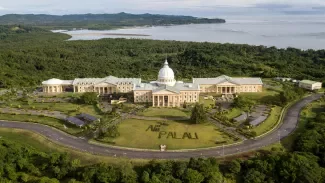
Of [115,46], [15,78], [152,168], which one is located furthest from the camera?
[115,46]

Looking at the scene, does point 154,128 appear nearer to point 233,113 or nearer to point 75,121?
point 75,121

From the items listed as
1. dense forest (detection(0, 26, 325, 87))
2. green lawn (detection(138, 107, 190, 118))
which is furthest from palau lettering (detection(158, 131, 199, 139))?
dense forest (detection(0, 26, 325, 87))

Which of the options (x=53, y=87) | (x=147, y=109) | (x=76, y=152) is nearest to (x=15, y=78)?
(x=53, y=87)

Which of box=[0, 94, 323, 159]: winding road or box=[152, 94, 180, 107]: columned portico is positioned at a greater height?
box=[152, 94, 180, 107]: columned portico

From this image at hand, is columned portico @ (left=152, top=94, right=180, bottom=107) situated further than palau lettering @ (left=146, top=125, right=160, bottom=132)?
Yes

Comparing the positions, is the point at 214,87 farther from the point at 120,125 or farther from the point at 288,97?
the point at 120,125

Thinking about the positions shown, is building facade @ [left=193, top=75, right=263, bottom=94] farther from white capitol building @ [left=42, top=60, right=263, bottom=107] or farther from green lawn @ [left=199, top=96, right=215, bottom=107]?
green lawn @ [left=199, top=96, right=215, bottom=107]

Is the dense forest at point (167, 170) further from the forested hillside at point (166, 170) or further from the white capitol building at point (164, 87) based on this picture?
the white capitol building at point (164, 87)

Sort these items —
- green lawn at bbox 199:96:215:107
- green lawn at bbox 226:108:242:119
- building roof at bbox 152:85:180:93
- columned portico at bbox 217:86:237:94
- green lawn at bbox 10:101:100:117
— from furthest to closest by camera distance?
columned portico at bbox 217:86:237:94 < green lawn at bbox 199:96:215:107 < building roof at bbox 152:85:180:93 < green lawn at bbox 10:101:100:117 < green lawn at bbox 226:108:242:119
